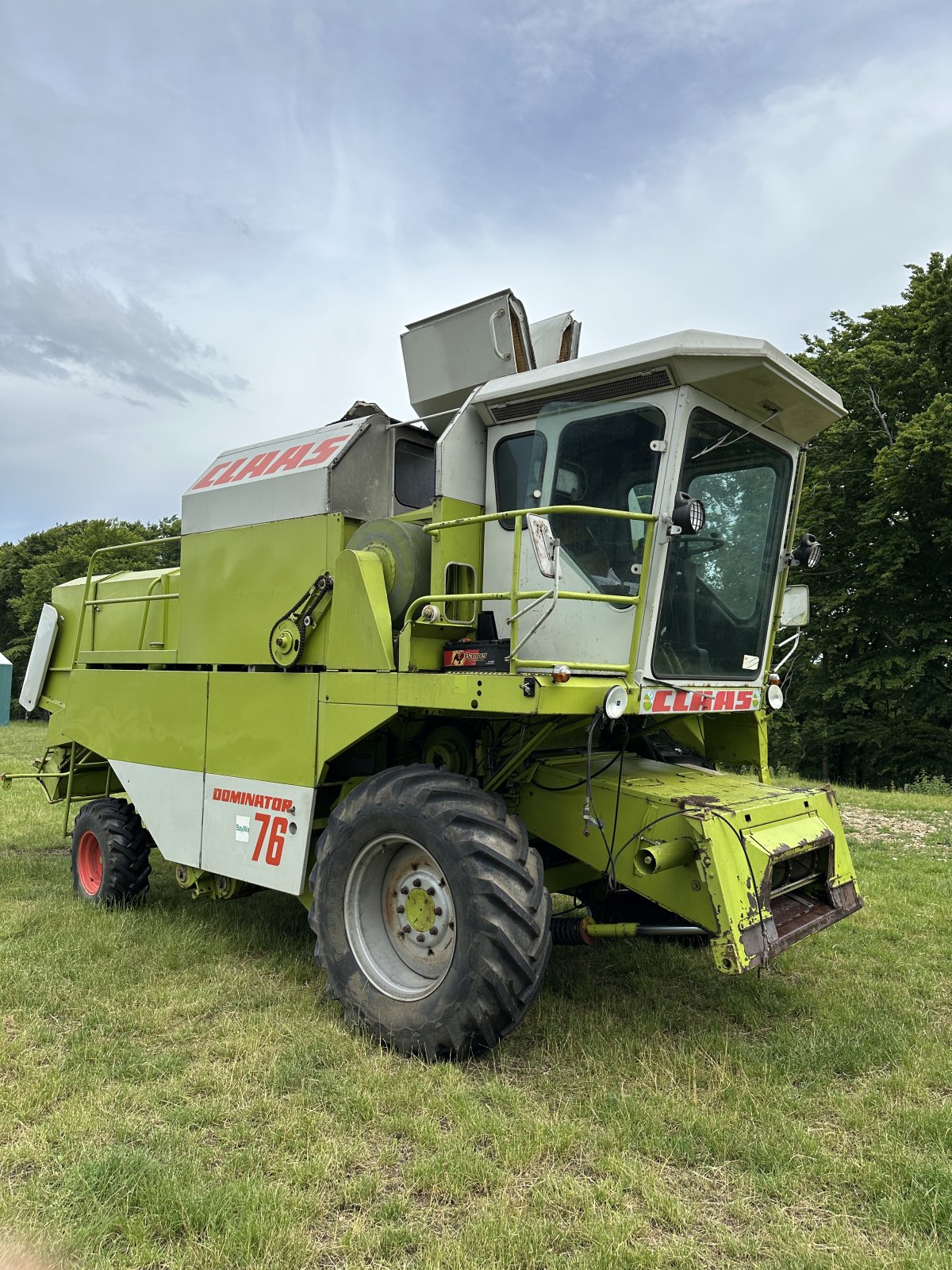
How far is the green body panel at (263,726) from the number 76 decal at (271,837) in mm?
229

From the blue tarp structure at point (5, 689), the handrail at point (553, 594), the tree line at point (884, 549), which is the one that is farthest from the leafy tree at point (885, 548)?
the blue tarp structure at point (5, 689)

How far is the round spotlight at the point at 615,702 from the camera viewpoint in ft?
12.9

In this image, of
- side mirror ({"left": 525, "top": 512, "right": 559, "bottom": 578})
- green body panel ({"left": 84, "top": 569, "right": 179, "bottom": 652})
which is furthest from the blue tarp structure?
side mirror ({"left": 525, "top": 512, "right": 559, "bottom": 578})

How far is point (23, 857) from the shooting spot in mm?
8375

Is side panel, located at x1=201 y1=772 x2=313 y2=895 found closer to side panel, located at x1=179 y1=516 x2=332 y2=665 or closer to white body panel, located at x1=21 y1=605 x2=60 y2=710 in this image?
side panel, located at x1=179 y1=516 x2=332 y2=665

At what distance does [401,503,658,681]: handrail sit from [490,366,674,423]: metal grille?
59cm

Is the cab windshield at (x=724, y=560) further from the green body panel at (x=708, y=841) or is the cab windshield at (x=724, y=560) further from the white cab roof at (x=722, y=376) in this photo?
the green body panel at (x=708, y=841)

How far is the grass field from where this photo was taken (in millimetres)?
2711

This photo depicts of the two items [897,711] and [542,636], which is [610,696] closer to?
[542,636]

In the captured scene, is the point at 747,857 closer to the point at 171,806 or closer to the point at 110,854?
the point at 171,806

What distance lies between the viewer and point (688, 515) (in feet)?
13.7

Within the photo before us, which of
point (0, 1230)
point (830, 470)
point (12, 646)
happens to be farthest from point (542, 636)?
point (12, 646)

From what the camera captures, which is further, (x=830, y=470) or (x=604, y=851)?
(x=830, y=470)

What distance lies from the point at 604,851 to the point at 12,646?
43.1 metres
